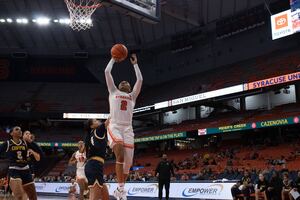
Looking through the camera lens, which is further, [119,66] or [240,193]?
[119,66]

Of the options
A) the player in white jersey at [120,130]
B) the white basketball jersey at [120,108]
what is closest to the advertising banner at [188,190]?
the player in white jersey at [120,130]

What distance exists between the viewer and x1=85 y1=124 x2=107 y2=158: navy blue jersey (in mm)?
7008

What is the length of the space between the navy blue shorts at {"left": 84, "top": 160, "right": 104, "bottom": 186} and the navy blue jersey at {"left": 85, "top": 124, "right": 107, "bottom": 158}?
157mm

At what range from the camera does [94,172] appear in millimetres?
6855

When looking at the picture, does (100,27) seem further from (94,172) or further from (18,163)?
(94,172)

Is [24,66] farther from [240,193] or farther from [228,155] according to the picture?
[240,193]

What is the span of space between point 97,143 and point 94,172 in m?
0.51

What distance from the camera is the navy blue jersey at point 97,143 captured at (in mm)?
7008

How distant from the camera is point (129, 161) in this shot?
6.53m

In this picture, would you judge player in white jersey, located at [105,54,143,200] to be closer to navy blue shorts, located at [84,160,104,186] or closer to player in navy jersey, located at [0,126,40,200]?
navy blue shorts, located at [84,160,104,186]

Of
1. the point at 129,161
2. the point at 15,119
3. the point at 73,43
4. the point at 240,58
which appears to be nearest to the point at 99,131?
the point at 129,161

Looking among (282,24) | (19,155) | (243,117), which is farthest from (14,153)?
(282,24)

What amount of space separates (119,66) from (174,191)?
26.5 m

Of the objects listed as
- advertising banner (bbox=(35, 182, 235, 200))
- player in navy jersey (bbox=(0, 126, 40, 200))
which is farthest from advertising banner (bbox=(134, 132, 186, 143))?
player in navy jersey (bbox=(0, 126, 40, 200))
